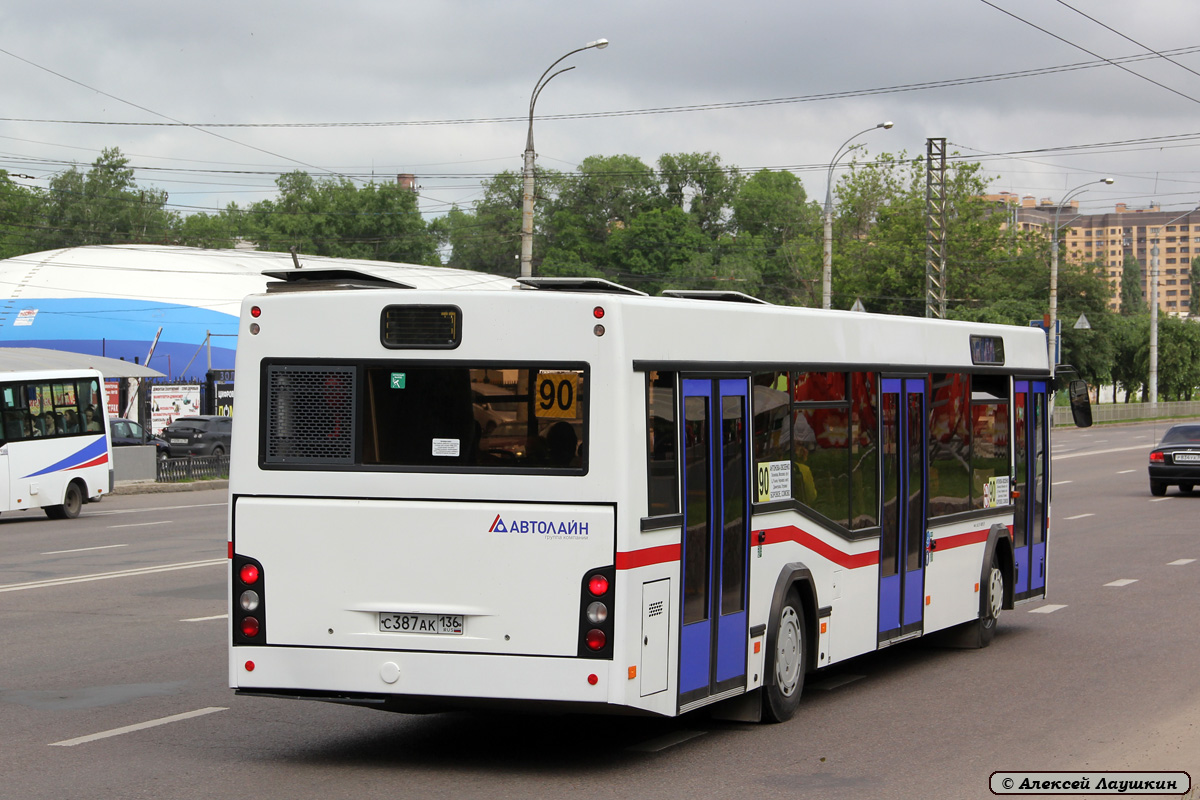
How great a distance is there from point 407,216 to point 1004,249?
183 ft

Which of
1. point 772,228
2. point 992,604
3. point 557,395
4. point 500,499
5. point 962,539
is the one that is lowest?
point 992,604

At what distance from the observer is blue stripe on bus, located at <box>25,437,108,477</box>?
2659cm

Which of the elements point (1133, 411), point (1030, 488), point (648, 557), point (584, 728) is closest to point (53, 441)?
point (1030, 488)

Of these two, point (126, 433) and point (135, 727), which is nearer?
point (135, 727)

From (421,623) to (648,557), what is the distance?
46.9 inches

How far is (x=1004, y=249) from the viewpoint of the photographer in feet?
275

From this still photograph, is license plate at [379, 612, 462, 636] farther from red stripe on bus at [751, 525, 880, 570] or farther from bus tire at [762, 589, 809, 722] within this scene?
bus tire at [762, 589, 809, 722]

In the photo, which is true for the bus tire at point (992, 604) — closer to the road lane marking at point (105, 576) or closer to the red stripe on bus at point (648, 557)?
the red stripe on bus at point (648, 557)

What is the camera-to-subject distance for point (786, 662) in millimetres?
8992

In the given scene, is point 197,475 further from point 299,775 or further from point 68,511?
point 299,775

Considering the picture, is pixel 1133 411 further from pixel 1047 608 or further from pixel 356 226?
pixel 1047 608

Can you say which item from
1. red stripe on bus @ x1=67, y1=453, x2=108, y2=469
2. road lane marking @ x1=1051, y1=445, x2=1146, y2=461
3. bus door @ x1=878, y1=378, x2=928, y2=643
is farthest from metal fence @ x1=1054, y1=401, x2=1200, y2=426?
bus door @ x1=878, y1=378, x2=928, y2=643

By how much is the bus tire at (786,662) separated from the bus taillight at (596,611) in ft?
5.93

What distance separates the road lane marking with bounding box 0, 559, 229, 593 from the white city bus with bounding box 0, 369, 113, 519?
30.9 feet
